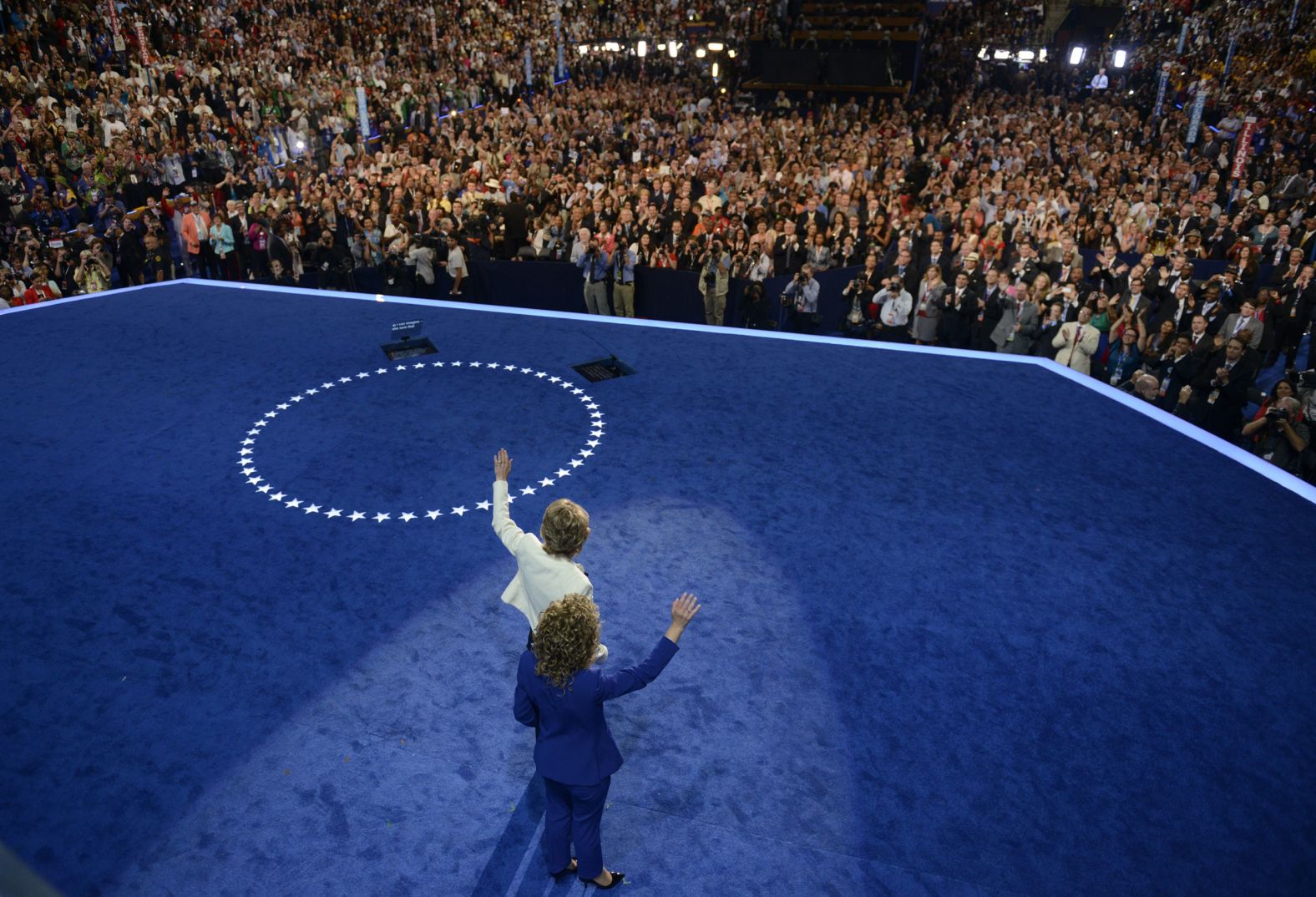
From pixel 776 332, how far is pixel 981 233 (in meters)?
5.56

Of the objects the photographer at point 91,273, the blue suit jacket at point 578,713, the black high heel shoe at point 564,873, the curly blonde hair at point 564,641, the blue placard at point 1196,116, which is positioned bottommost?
the black high heel shoe at point 564,873

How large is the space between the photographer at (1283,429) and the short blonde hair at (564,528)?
7282 millimetres

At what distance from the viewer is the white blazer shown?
4617 mm

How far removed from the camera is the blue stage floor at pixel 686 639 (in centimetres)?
457

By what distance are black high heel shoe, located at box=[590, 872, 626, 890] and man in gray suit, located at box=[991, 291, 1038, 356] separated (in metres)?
8.81

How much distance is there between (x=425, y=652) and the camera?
5.89m

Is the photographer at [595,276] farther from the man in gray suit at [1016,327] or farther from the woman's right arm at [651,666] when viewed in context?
the woman's right arm at [651,666]

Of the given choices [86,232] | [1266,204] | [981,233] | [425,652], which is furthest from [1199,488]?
[86,232]

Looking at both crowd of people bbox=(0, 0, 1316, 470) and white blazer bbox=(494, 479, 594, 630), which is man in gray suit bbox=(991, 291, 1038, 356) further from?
white blazer bbox=(494, 479, 594, 630)

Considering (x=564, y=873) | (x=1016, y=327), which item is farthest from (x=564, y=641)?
(x=1016, y=327)

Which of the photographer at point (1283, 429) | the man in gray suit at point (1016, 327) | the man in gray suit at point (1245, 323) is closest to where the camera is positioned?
the photographer at point (1283, 429)

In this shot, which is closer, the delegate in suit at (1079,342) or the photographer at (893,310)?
the delegate in suit at (1079,342)

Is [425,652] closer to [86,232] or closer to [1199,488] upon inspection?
[1199,488]

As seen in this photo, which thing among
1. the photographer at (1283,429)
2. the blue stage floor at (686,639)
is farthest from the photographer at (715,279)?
the photographer at (1283,429)
